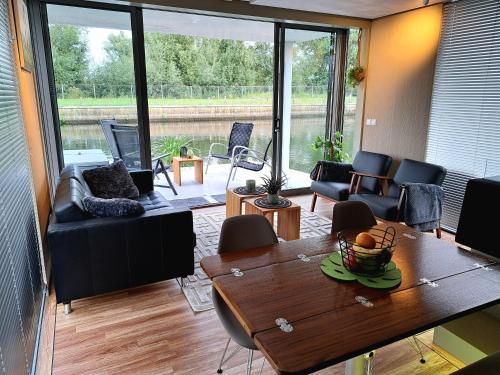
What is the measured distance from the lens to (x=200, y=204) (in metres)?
4.98

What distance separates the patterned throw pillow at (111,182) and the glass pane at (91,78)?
598 mm

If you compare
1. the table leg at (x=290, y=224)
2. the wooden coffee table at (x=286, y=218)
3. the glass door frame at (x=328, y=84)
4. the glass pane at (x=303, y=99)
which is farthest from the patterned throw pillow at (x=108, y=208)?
the glass pane at (x=303, y=99)

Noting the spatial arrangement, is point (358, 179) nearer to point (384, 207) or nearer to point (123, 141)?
point (384, 207)

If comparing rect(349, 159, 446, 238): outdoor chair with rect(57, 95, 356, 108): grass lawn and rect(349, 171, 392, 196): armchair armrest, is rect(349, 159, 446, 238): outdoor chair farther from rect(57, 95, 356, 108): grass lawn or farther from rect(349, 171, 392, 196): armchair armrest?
rect(57, 95, 356, 108): grass lawn

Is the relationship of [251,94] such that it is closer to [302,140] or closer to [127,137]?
[302,140]

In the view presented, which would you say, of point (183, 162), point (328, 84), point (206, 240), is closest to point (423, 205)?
point (206, 240)

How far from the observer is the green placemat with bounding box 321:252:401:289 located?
146 centimetres

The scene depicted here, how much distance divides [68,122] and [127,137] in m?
0.65

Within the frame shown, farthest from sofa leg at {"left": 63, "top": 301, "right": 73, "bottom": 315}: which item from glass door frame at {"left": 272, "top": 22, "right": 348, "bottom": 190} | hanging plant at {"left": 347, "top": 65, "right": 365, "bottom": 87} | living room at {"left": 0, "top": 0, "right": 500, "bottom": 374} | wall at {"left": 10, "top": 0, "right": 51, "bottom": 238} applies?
hanging plant at {"left": 347, "top": 65, "right": 365, "bottom": 87}

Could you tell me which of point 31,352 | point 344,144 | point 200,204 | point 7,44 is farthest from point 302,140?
point 31,352

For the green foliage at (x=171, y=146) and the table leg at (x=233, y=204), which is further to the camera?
the green foliage at (x=171, y=146)

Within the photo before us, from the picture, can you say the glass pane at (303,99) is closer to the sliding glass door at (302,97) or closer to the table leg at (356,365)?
the sliding glass door at (302,97)

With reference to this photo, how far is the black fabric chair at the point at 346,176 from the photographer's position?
434cm

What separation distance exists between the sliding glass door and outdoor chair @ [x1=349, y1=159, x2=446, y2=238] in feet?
4.28
